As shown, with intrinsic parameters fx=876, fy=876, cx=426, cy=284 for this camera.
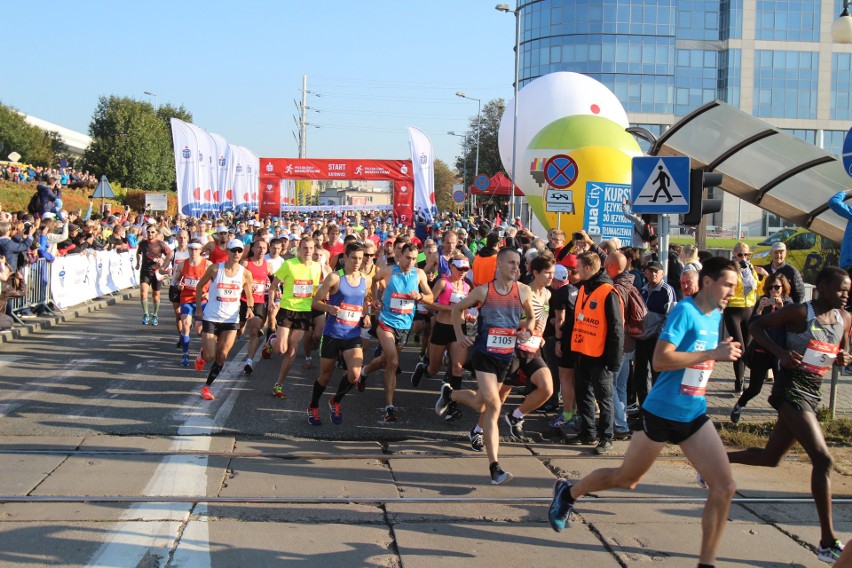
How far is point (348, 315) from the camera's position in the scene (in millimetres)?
8383

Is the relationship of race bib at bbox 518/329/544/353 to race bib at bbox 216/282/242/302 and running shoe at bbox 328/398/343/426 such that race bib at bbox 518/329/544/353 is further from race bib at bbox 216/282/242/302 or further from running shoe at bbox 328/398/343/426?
race bib at bbox 216/282/242/302

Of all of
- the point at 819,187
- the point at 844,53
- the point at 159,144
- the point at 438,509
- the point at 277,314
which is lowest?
the point at 438,509

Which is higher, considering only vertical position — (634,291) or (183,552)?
(634,291)

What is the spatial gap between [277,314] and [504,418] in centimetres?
318

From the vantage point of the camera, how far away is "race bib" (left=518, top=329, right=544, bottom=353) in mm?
7527

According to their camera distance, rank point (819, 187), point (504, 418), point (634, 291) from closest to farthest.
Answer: point (634, 291)
point (504, 418)
point (819, 187)

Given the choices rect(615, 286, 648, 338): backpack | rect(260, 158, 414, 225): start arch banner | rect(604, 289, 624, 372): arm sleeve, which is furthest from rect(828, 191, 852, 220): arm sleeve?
rect(260, 158, 414, 225): start arch banner

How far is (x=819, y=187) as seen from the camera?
39.6 feet

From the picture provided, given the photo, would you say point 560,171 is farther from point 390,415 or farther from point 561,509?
point 561,509

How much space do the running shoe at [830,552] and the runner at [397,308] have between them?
4.46 meters

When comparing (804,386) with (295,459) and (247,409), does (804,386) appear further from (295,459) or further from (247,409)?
(247,409)

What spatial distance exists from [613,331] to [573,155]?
14303mm

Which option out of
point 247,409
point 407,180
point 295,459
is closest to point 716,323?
point 295,459

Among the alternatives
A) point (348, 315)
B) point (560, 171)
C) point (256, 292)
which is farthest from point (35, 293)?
point (348, 315)
